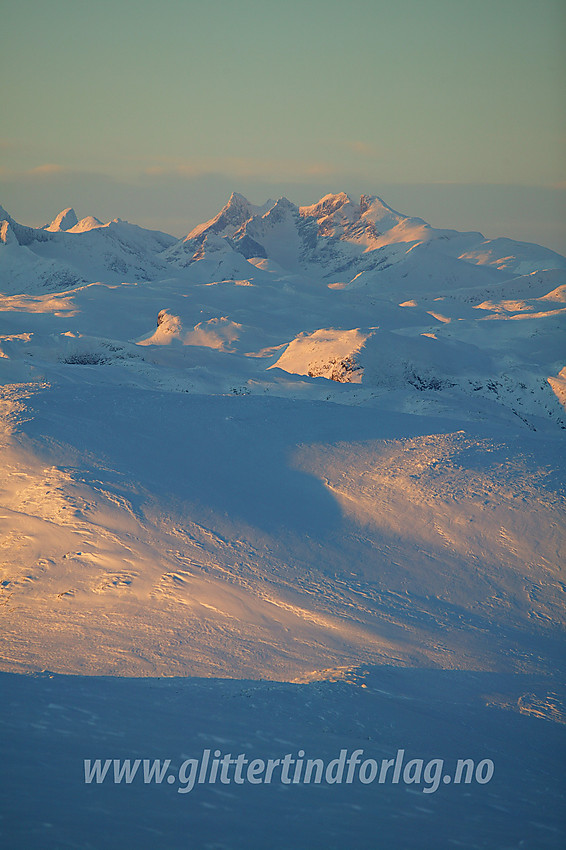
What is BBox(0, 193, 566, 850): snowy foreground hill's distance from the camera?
17.9 feet

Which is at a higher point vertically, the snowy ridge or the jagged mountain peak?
the jagged mountain peak

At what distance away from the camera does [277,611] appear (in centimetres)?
1013

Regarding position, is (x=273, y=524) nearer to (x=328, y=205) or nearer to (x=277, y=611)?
(x=277, y=611)

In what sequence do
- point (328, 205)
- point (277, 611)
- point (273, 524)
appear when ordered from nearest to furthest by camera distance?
point (277, 611)
point (273, 524)
point (328, 205)

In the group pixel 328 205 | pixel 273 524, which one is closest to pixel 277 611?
pixel 273 524

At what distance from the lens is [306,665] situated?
8.64 meters

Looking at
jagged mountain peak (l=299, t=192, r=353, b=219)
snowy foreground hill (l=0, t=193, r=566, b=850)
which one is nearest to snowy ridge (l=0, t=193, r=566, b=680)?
snowy foreground hill (l=0, t=193, r=566, b=850)

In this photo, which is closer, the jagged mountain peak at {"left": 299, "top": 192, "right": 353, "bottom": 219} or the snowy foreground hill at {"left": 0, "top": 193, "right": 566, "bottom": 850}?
the snowy foreground hill at {"left": 0, "top": 193, "right": 566, "bottom": 850}

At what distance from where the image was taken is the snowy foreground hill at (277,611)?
5453 mm

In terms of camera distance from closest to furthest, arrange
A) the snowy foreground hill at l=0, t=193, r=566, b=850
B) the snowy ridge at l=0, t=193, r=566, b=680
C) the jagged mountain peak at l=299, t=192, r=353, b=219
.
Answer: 1. the snowy foreground hill at l=0, t=193, r=566, b=850
2. the snowy ridge at l=0, t=193, r=566, b=680
3. the jagged mountain peak at l=299, t=192, r=353, b=219

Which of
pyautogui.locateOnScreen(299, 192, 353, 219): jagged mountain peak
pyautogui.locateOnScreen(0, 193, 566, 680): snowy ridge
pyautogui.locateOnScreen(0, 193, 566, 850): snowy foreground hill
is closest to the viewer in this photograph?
pyautogui.locateOnScreen(0, 193, 566, 850): snowy foreground hill

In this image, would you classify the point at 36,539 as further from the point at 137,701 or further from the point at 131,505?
the point at 137,701

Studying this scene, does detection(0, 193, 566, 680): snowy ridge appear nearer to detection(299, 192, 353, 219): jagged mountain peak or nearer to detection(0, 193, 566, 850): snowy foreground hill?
detection(0, 193, 566, 850): snowy foreground hill

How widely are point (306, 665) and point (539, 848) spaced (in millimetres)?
3626
